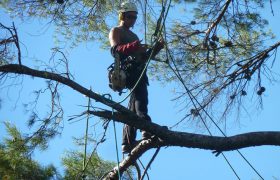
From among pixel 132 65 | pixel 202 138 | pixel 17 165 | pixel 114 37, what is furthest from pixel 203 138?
pixel 17 165

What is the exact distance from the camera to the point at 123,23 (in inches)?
147

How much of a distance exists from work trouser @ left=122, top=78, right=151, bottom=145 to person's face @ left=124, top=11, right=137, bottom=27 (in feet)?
1.55

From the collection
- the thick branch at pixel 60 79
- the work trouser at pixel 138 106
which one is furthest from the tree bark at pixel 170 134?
the work trouser at pixel 138 106

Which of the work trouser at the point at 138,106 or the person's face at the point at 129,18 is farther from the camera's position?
the person's face at the point at 129,18

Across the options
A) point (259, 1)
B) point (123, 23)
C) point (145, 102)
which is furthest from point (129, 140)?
point (259, 1)

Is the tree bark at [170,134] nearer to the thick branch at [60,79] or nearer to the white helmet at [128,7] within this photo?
the thick branch at [60,79]

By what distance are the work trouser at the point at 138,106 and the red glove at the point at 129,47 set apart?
0.91ft

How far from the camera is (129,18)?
3729mm

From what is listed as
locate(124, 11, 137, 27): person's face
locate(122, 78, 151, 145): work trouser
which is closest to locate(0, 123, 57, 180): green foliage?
locate(122, 78, 151, 145): work trouser

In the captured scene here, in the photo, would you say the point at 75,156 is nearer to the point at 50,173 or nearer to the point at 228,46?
the point at 50,173

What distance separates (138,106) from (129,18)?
0.72m

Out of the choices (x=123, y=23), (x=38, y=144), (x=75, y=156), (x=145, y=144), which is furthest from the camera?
(x=75, y=156)

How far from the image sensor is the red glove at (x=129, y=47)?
3.28 m

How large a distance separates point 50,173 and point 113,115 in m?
1.96
